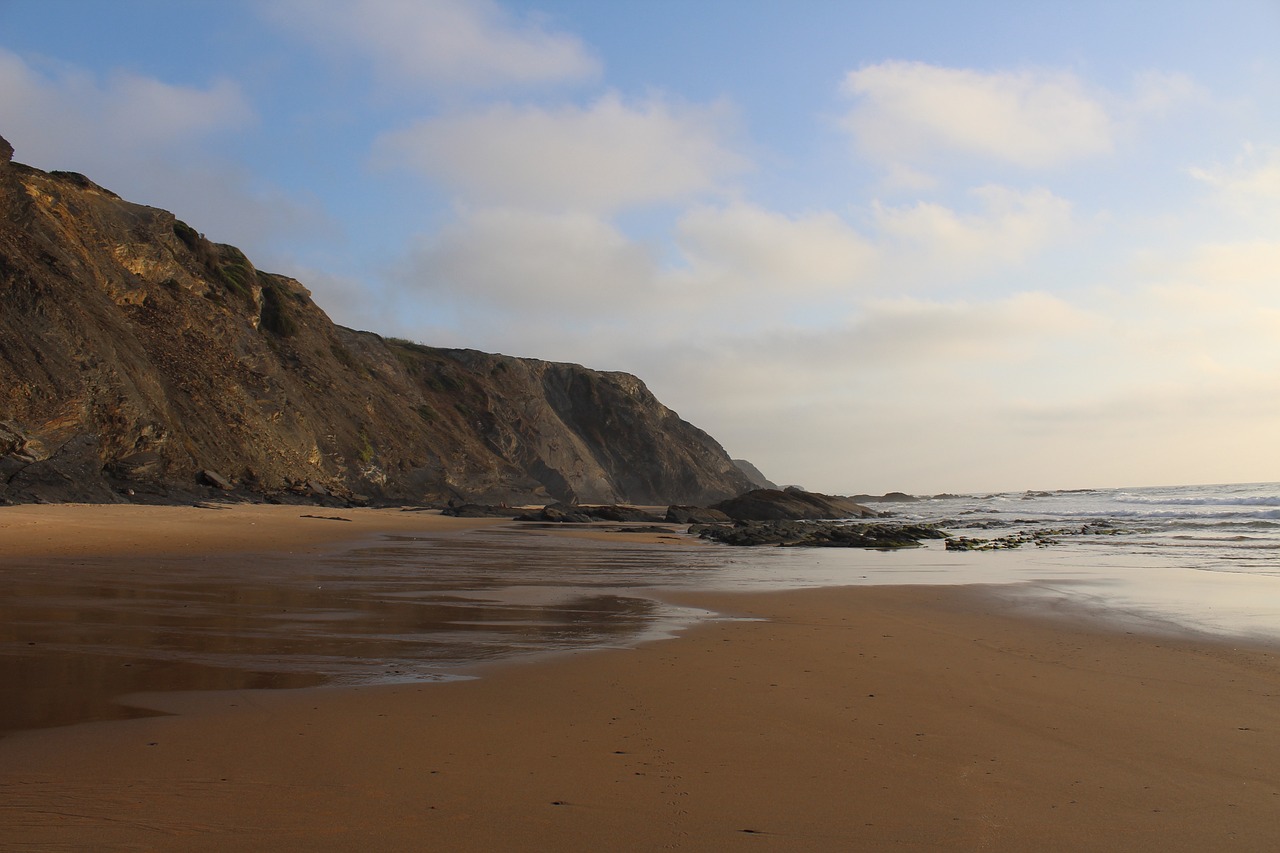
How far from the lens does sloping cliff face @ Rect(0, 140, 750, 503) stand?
73.6ft

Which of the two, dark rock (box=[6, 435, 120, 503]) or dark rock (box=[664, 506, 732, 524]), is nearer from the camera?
dark rock (box=[6, 435, 120, 503])

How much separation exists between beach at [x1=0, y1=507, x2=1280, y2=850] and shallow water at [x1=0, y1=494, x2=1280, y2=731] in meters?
0.65

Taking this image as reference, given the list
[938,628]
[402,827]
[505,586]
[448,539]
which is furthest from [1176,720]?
[448,539]

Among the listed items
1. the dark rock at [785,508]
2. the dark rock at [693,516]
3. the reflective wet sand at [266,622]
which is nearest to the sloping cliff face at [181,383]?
the reflective wet sand at [266,622]

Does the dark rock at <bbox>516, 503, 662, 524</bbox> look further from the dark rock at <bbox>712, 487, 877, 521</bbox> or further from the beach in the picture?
the beach

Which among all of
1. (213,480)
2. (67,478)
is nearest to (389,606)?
(67,478)

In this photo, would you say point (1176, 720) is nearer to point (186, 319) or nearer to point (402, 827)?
point (402, 827)

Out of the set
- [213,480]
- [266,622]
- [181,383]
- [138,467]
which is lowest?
[266,622]

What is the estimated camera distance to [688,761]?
12.4 ft

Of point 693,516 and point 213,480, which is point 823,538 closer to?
point 693,516

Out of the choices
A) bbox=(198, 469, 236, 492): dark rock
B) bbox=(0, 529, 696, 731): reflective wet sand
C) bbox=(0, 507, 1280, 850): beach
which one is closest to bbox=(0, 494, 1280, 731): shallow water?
bbox=(0, 529, 696, 731): reflective wet sand

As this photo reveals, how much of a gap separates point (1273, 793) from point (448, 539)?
66.6 ft

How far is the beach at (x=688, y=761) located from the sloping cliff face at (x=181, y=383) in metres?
19.2

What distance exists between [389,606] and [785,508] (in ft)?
140
